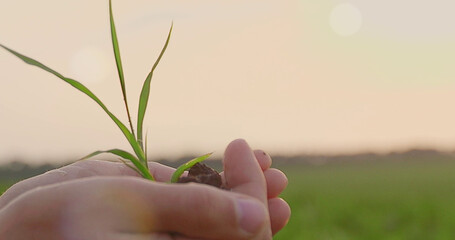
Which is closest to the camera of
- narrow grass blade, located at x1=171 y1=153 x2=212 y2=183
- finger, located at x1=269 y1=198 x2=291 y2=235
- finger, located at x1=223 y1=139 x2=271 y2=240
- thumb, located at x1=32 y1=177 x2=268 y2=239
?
thumb, located at x1=32 y1=177 x2=268 y2=239

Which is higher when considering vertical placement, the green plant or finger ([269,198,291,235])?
the green plant

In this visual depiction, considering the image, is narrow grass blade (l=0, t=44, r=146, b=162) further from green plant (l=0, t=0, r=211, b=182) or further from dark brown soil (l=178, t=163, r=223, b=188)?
dark brown soil (l=178, t=163, r=223, b=188)

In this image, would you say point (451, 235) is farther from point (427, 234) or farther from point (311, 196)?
point (311, 196)

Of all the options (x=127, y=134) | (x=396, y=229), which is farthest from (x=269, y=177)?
(x=396, y=229)

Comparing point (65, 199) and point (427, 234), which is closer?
point (65, 199)

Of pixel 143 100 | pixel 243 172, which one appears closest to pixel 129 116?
pixel 143 100

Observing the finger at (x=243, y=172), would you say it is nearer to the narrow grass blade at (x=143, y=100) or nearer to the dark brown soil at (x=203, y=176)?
the dark brown soil at (x=203, y=176)

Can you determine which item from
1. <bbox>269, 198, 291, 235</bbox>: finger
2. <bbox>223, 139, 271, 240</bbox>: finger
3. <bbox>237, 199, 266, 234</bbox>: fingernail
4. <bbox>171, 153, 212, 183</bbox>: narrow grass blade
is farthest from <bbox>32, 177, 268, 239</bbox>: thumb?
<bbox>269, 198, 291, 235</bbox>: finger
